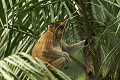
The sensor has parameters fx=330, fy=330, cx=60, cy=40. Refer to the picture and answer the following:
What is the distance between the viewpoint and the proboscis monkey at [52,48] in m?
1.35

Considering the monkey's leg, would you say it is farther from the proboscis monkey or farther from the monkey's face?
the monkey's face

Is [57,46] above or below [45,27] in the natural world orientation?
below

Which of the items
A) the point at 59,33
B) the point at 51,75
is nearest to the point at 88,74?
the point at 59,33

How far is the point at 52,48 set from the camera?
1400mm

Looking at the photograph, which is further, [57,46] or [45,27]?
[57,46]

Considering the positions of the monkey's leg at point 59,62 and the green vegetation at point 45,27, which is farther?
the monkey's leg at point 59,62

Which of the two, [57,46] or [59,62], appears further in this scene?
[57,46]

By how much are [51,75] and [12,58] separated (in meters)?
0.11

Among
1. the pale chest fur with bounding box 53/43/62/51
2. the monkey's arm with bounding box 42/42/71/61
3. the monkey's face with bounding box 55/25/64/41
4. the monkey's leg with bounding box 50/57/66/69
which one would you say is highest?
the monkey's face with bounding box 55/25/64/41

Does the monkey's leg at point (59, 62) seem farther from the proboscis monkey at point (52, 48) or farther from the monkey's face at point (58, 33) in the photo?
the monkey's face at point (58, 33)

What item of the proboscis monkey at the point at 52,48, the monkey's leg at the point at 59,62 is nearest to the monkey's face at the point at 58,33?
the proboscis monkey at the point at 52,48

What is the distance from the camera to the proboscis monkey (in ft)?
4.42

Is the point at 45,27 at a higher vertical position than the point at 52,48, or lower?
higher

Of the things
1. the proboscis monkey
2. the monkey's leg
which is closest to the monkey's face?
the proboscis monkey
